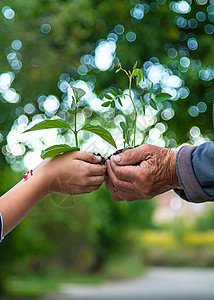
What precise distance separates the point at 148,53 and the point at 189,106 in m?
0.74

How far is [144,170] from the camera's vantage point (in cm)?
128

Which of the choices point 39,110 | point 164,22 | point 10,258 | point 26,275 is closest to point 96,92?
point 164,22

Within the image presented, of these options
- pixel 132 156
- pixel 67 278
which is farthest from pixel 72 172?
pixel 67 278

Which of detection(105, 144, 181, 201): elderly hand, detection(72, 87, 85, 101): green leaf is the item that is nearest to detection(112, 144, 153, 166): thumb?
detection(105, 144, 181, 201): elderly hand

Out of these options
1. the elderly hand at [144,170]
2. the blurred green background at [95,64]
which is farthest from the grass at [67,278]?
the elderly hand at [144,170]

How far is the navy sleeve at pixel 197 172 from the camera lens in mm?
1224

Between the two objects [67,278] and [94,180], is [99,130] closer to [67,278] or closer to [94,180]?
[94,180]

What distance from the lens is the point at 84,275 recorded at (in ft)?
41.5

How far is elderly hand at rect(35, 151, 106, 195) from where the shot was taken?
1.21 metres

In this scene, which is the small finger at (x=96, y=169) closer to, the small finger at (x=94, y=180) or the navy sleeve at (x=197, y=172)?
the small finger at (x=94, y=180)

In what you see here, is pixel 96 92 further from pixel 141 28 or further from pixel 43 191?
pixel 43 191

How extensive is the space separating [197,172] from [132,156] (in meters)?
0.21

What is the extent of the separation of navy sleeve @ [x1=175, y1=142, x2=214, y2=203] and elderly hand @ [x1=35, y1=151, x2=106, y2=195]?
0.25 metres

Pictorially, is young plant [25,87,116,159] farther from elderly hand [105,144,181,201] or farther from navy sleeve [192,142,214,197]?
navy sleeve [192,142,214,197]
